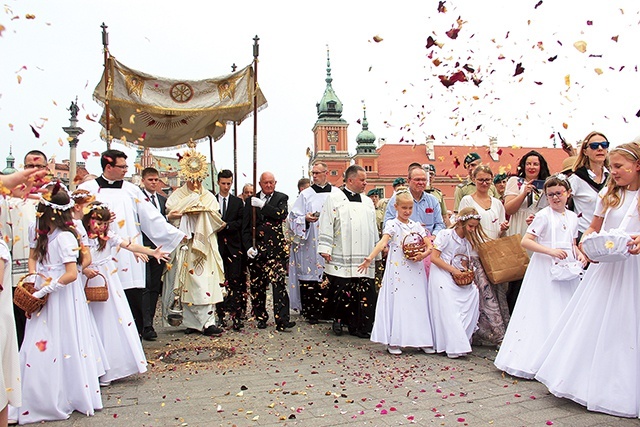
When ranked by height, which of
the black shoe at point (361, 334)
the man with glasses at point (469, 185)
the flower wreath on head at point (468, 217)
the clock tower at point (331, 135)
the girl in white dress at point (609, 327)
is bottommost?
the black shoe at point (361, 334)

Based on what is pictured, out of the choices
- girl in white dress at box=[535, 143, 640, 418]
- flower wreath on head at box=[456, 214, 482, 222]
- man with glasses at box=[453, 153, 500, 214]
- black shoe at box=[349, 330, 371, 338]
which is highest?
man with glasses at box=[453, 153, 500, 214]

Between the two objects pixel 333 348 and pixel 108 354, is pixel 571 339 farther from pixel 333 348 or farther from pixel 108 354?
pixel 108 354

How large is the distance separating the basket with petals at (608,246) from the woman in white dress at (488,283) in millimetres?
2603

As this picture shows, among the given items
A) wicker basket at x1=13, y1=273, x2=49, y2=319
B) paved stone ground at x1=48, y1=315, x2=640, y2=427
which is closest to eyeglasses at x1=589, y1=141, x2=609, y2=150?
paved stone ground at x1=48, y1=315, x2=640, y2=427

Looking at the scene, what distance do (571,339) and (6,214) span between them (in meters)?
5.41

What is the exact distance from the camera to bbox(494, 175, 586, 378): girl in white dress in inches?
213

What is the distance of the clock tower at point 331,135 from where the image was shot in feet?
247

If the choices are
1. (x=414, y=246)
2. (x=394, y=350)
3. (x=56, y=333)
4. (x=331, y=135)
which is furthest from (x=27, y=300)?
(x=331, y=135)

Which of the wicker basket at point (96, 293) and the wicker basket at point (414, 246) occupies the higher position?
the wicker basket at point (414, 246)

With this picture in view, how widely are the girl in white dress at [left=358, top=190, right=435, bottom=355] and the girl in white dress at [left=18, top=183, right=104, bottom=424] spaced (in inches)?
128

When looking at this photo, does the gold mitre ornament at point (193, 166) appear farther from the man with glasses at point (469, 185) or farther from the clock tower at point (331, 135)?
the clock tower at point (331, 135)

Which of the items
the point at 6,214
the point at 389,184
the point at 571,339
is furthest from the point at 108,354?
the point at 389,184

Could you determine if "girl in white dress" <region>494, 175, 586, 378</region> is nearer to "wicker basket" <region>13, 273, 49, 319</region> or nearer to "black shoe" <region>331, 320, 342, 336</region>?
"black shoe" <region>331, 320, 342, 336</region>

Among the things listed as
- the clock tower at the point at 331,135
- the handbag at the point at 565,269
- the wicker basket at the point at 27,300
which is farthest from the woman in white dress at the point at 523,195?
the clock tower at the point at 331,135
